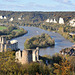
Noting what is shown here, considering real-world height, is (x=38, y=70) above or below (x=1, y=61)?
below

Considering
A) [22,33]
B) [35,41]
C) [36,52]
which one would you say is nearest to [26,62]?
[36,52]

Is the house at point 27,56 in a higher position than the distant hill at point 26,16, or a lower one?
lower

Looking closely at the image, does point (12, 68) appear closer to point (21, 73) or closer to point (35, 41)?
point (21, 73)

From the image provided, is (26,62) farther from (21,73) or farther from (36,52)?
(21,73)

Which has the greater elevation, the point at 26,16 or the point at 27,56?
the point at 26,16

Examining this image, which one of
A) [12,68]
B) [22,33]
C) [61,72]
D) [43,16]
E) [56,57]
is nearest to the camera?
[61,72]

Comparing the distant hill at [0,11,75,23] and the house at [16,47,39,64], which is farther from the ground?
the distant hill at [0,11,75,23]

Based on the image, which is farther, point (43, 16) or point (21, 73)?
point (43, 16)

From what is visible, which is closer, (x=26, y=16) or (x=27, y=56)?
(x=27, y=56)

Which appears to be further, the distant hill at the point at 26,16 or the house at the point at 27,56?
the distant hill at the point at 26,16

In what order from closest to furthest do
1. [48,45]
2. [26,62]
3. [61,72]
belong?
[61,72] < [26,62] < [48,45]

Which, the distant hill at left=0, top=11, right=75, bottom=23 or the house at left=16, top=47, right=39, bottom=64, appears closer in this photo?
the house at left=16, top=47, right=39, bottom=64
